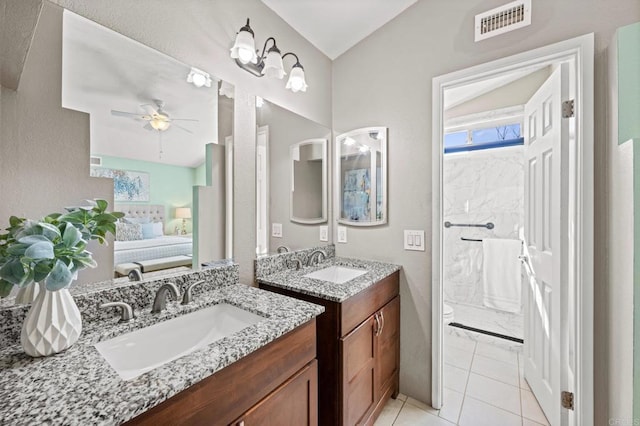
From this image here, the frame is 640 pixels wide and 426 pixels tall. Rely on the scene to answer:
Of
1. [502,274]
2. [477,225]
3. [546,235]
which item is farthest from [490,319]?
[546,235]

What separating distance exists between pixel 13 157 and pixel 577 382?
2.47 meters

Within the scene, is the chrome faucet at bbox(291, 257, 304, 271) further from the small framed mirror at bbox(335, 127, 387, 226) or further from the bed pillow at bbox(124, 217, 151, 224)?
the bed pillow at bbox(124, 217, 151, 224)

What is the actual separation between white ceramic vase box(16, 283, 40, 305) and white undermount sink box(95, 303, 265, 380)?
0.25 m

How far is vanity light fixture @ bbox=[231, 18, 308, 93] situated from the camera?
1.35 metres

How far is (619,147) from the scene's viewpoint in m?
1.19

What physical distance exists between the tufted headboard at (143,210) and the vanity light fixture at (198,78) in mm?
618

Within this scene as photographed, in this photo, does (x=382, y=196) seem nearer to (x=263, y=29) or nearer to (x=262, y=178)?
(x=262, y=178)

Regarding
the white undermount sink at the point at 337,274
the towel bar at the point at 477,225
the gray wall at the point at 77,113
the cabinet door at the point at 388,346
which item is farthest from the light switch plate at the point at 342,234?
the towel bar at the point at 477,225

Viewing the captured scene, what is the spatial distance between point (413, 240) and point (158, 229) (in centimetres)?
150

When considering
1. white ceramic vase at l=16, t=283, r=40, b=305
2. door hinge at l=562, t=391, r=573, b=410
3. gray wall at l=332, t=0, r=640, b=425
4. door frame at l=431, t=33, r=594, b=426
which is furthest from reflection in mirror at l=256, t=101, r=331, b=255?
door hinge at l=562, t=391, r=573, b=410

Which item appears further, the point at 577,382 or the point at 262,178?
the point at 262,178

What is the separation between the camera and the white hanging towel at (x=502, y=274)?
291 cm

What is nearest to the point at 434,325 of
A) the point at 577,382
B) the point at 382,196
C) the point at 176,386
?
the point at 577,382

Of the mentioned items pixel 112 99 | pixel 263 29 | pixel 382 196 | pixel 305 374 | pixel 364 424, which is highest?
pixel 263 29
